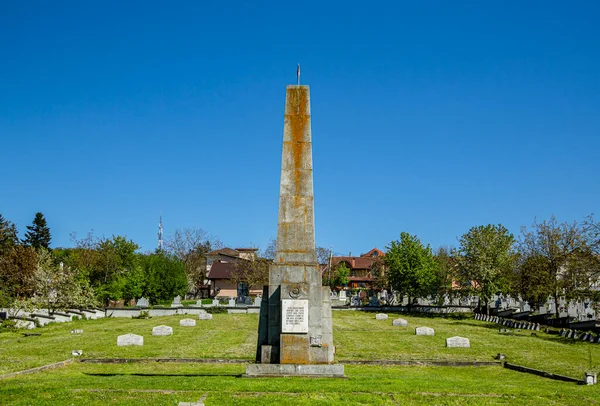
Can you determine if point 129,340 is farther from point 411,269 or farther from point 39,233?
point 39,233

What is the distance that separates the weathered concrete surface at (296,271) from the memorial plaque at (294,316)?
3 cm

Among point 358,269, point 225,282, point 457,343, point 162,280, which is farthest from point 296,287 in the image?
point 358,269

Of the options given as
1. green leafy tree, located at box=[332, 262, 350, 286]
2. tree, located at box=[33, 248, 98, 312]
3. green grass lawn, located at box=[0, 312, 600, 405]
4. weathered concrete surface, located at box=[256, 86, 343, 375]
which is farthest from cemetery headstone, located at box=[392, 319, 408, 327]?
green leafy tree, located at box=[332, 262, 350, 286]

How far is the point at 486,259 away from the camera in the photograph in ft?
171

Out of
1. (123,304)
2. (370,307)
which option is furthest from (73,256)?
(370,307)

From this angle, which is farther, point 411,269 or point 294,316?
point 411,269

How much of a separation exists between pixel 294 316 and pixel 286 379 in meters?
1.85

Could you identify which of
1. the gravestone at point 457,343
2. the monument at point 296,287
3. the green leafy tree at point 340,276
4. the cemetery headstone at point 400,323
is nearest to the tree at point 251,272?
the green leafy tree at point 340,276

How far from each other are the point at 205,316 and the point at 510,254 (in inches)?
1159

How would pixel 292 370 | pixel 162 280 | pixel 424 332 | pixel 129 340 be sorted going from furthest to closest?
pixel 162 280
pixel 424 332
pixel 129 340
pixel 292 370

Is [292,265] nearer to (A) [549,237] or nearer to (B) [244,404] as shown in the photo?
(B) [244,404]

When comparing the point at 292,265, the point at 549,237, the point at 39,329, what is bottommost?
the point at 39,329

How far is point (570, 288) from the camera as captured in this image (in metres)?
36.6

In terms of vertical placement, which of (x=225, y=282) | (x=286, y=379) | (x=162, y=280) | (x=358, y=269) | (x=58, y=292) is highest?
(x=358, y=269)
